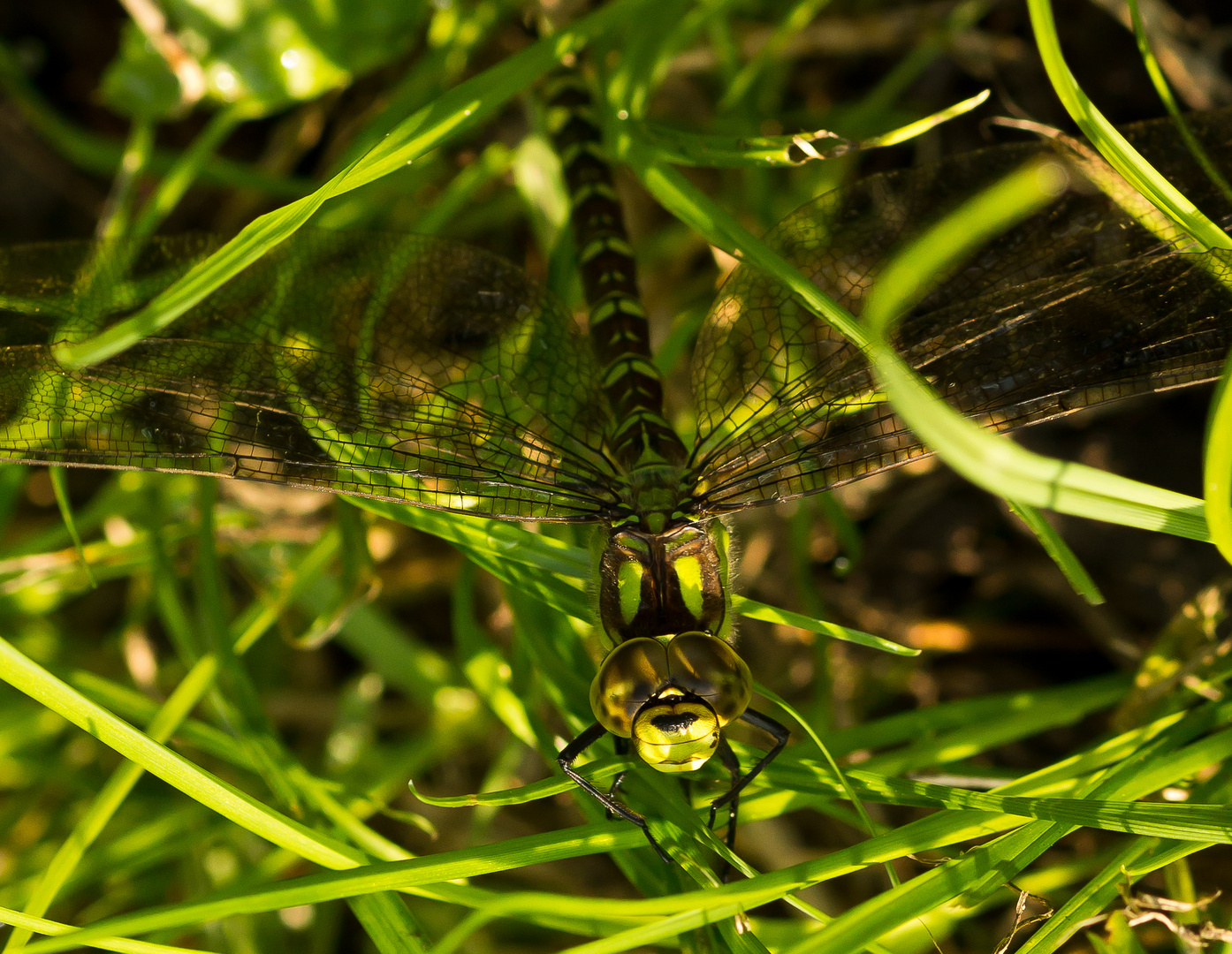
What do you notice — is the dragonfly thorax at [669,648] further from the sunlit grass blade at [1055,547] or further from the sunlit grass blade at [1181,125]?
the sunlit grass blade at [1181,125]

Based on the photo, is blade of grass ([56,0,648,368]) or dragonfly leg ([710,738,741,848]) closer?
blade of grass ([56,0,648,368])

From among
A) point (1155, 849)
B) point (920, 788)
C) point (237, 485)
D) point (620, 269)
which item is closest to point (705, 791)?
point (920, 788)

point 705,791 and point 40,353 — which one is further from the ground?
point 40,353

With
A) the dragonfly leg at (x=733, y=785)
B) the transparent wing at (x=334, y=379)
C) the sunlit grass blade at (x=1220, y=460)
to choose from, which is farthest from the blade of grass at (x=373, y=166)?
the sunlit grass blade at (x=1220, y=460)

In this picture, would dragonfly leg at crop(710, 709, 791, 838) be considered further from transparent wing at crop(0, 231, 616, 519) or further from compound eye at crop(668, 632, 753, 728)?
transparent wing at crop(0, 231, 616, 519)

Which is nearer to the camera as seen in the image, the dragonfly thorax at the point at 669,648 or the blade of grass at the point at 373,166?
the blade of grass at the point at 373,166

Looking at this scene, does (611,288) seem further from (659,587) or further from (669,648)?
(669,648)

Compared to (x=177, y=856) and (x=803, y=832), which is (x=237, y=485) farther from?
(x=803, y=832)

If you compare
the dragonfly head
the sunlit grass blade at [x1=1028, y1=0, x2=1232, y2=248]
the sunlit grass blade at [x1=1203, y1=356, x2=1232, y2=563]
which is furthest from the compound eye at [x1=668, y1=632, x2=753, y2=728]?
the sunlit grass blade at [x1=1028, y1=0, x2=1232, y2=248]
